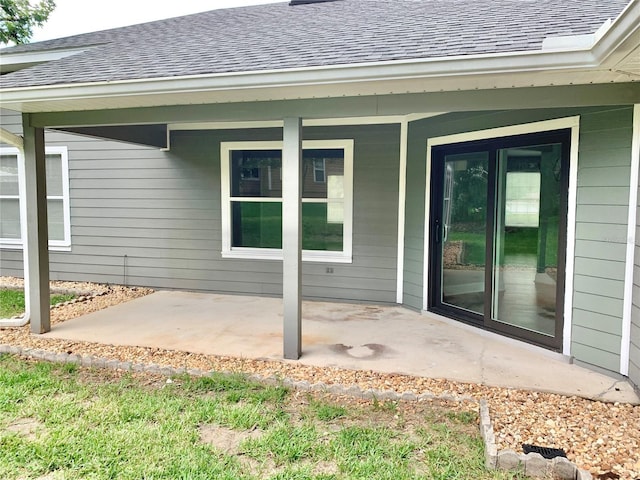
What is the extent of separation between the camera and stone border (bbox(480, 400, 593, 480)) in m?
2.33

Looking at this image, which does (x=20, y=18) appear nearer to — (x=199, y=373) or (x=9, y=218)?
(x=9, y=218)

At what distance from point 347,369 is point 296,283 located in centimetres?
85

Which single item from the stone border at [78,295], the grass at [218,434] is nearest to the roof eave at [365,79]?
the grass at [218,434]

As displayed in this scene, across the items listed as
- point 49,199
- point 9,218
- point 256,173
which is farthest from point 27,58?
point 256,173

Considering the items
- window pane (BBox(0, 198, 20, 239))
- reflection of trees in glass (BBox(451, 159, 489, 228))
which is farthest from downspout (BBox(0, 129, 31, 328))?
reflection of trees in glass (BBox(451, 159, 489, 228))

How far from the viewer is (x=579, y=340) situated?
3.88 m

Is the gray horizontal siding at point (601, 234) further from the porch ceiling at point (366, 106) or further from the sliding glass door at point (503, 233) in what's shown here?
the porch ceiling at point (366, 106)

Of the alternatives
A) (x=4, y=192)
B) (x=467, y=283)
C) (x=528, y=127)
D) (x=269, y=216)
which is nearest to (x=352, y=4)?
(x=269, y=216)

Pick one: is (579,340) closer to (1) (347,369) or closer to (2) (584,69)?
(1) (347,369)

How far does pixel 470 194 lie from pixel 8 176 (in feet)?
25.3

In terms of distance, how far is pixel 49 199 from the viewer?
764cm

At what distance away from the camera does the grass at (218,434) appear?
96.4 inches

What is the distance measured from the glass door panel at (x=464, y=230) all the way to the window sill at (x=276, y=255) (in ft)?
4.77

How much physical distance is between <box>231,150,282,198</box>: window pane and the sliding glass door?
2255 millimetres
